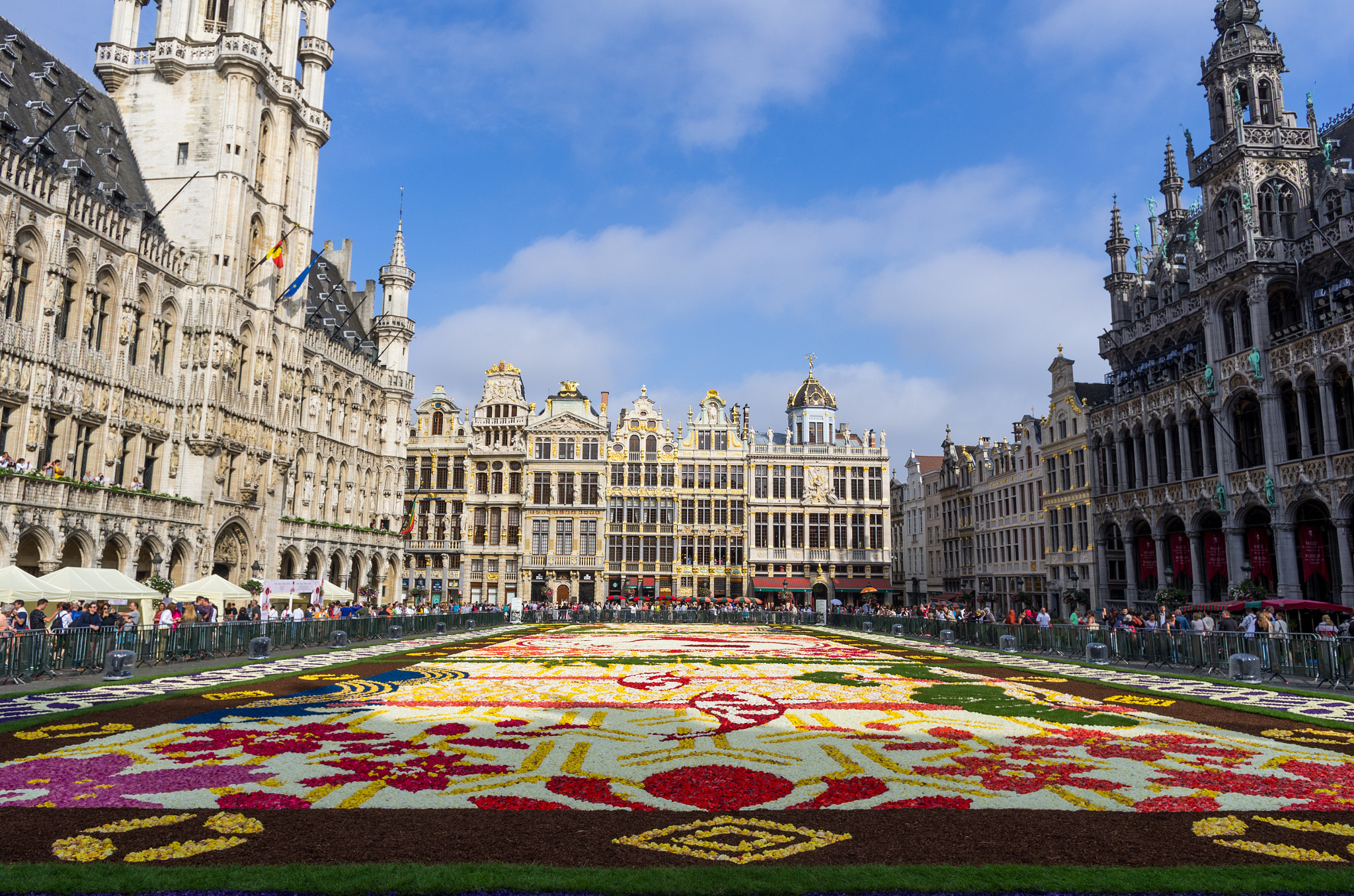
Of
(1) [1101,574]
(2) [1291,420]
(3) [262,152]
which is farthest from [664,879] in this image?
(3) [262,152]

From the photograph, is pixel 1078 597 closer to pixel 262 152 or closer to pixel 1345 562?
pixel 1345 562

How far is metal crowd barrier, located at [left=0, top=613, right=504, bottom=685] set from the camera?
14.8m

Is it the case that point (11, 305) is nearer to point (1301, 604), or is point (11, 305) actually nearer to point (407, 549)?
point (407, 549)

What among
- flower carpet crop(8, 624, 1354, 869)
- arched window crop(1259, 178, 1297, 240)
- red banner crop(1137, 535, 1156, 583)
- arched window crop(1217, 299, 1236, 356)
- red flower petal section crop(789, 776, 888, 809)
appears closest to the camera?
flower carpet crop(8, 624, 1354, 869)

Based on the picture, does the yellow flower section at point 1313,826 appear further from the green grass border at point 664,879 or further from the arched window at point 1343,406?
the arched window at point 1343,406

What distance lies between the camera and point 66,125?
31.7 metres

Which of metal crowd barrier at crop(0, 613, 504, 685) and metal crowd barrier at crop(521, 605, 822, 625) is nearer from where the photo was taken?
metal crowd barrier at crop(0, 613, 504, 685)

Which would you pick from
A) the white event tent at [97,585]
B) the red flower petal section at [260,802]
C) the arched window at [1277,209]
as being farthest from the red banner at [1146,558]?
the red flower petal section at [260,802]

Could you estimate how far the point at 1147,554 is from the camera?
37219mm

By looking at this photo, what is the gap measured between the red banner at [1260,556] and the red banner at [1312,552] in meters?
1.60

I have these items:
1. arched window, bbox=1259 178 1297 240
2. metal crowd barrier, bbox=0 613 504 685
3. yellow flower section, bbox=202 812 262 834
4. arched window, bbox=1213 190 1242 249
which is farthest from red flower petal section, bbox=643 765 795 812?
arched window, bbox=1259 178 1297 240

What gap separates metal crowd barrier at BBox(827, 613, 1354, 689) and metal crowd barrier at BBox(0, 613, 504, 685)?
66.2ft

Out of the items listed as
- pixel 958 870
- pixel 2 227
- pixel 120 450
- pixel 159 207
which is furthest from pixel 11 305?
pixel 958 870

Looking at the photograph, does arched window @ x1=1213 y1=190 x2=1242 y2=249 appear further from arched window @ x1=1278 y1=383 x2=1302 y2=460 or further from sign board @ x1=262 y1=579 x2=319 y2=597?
sign board @ x1=262 y1=579 x2=319 y2=597
